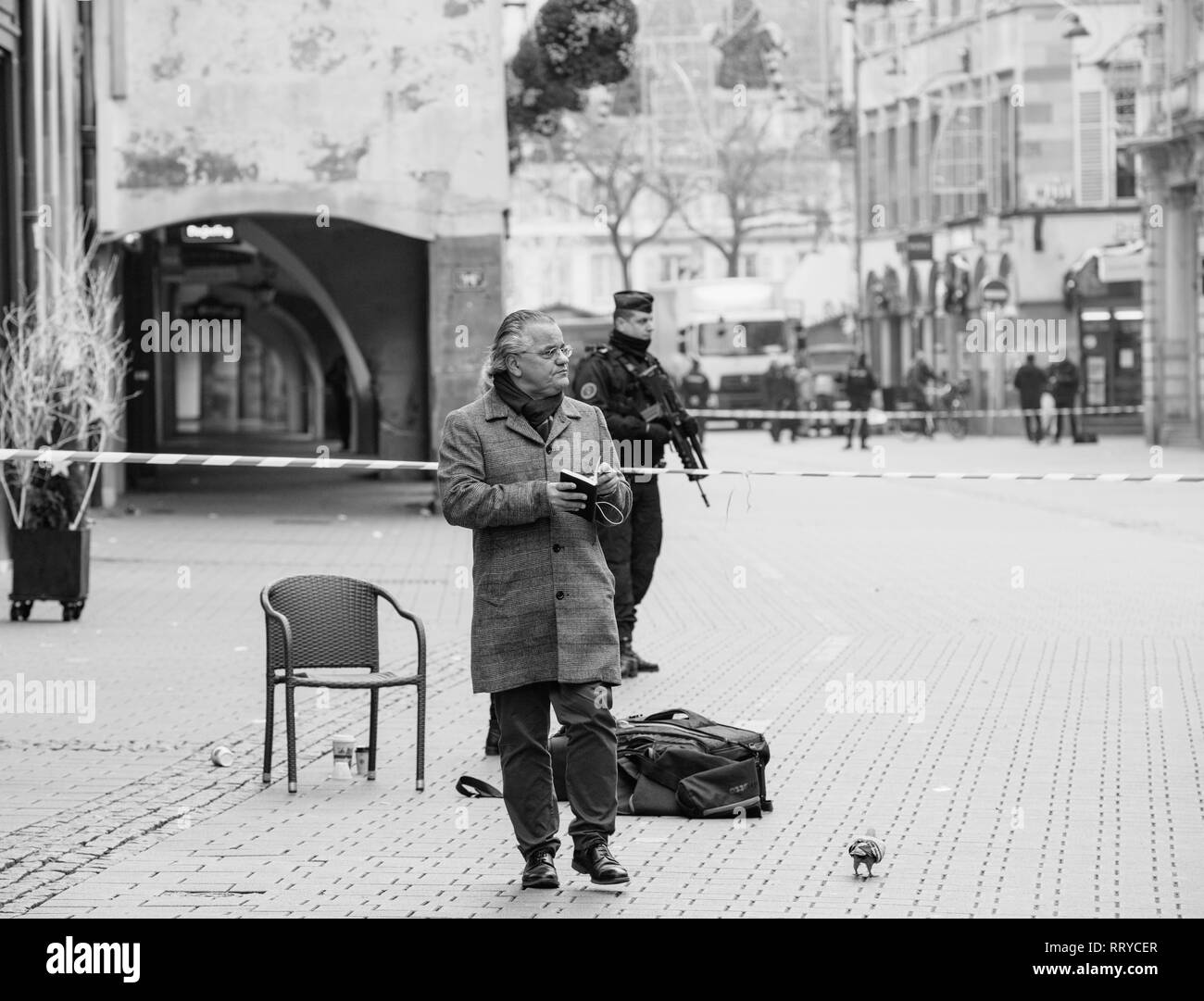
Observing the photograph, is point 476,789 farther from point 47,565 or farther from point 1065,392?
point 1065,392

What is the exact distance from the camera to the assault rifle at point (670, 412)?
466 inches

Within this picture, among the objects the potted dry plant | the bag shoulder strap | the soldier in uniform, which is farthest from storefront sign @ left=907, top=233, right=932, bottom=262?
the bag shoulder strap

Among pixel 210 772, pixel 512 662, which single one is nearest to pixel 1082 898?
pixel 512 662

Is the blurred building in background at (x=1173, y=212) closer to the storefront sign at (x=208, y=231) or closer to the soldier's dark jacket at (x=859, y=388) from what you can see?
the soldier's dark jacket at (x=859, y=388)

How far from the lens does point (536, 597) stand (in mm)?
6938

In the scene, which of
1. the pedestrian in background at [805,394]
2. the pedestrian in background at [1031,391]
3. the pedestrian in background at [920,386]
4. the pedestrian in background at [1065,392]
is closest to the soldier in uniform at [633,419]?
the pedestrian in background at [1065,392]

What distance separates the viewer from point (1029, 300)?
5181 centimetres

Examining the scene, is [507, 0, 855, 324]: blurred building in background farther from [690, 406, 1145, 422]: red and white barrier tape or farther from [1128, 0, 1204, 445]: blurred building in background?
[1128, 0, 1204, 445]: blurred building in background

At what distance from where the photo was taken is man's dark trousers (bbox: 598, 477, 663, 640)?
11.4 meters

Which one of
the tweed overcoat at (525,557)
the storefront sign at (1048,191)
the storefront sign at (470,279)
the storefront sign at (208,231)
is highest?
the storefront sign at (1048,191)

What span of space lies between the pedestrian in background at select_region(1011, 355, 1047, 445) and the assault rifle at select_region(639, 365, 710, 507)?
3160 centimetres

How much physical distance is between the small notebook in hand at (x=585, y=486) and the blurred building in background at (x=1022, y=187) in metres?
41.9

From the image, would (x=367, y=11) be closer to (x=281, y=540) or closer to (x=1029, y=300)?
(x=281, y=540)

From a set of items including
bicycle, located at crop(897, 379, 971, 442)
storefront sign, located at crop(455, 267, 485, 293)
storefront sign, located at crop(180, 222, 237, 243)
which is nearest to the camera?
storefront sign, located at crop(455, 267, 485, 293)
